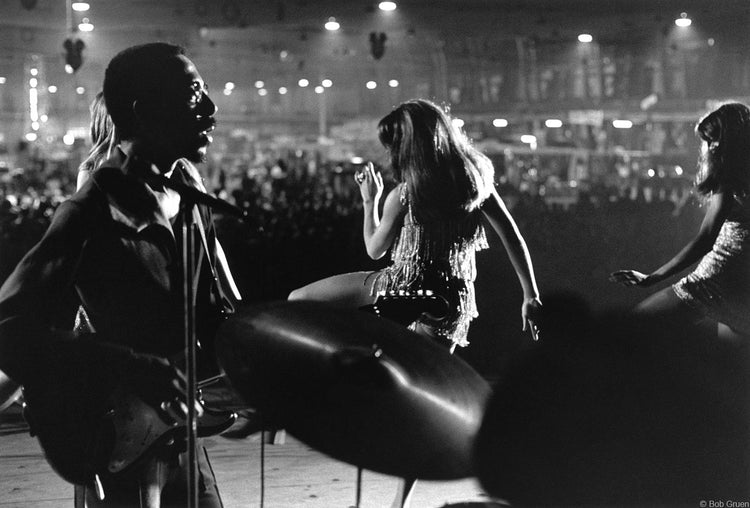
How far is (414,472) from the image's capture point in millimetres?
1856

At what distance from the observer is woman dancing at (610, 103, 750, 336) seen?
4473mm

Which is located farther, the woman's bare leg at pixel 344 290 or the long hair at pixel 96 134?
the woman's bare leg at pixel 344 290

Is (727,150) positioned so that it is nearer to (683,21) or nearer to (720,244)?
(720,244)

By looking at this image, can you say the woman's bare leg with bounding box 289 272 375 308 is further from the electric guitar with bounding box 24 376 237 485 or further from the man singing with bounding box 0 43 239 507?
the electric guitar with bounding box 24 376 237 485

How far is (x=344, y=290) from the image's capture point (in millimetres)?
3729

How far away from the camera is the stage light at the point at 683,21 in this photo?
22492mm

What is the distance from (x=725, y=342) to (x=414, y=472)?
2882 mm

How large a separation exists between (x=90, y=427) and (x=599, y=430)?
0.95 m

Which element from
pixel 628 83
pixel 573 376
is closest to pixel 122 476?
pixel 573 376

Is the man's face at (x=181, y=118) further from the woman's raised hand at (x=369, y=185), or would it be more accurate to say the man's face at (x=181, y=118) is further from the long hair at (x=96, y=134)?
the woman's raised hand at (x=369, y=185)

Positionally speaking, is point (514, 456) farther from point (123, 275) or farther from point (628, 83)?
point (628, 83)

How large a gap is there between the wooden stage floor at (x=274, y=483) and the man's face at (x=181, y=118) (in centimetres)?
240

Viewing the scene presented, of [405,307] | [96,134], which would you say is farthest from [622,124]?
[405,307]

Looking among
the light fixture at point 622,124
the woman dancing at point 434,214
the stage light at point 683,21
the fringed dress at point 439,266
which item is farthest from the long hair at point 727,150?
the light fixture at point 622,124
